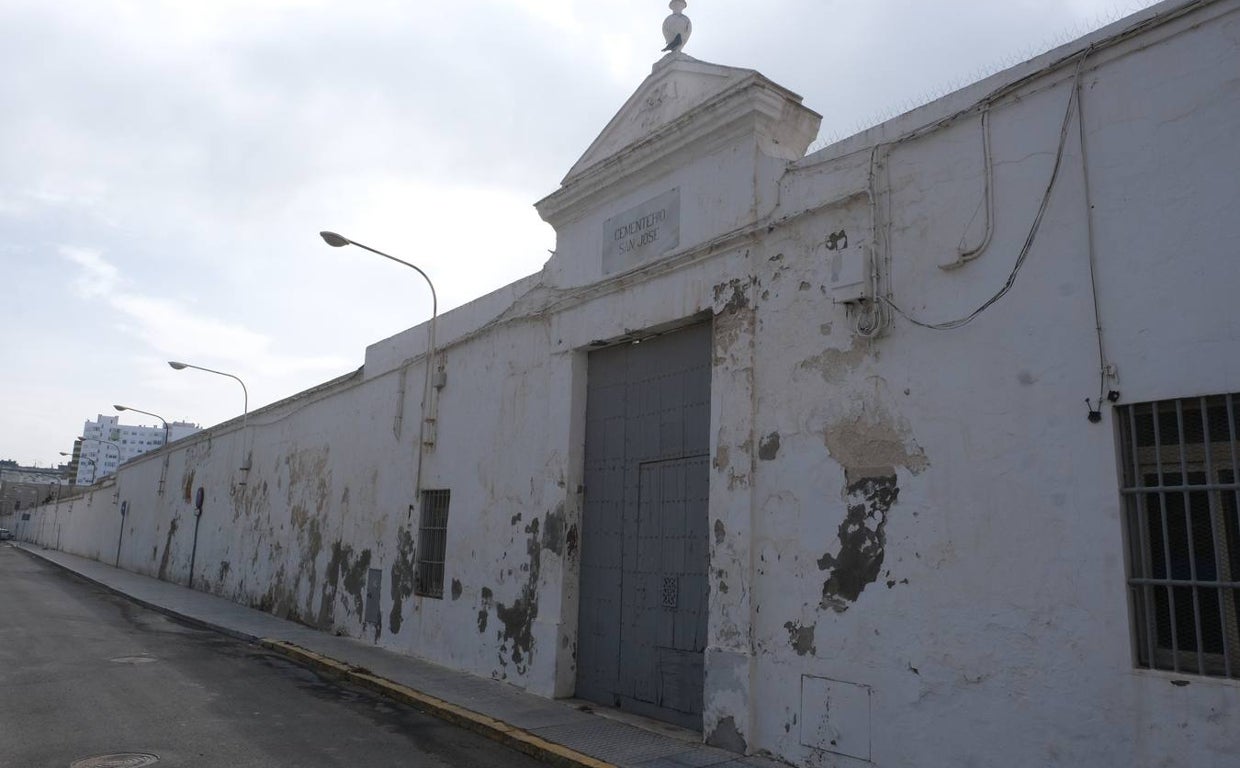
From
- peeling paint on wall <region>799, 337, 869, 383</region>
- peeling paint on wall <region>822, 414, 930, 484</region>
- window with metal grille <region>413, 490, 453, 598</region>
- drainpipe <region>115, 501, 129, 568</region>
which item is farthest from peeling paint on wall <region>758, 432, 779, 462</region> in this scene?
drainpipe <region>115, 501, 129, 568</region>

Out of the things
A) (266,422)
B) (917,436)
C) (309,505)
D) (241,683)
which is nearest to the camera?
(917,436)

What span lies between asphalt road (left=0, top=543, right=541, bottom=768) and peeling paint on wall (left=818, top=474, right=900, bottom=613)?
2813 millimetres

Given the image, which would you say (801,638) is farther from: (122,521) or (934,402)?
(122,521)

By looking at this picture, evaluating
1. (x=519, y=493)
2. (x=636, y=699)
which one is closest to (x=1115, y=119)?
(x=636, y=699)

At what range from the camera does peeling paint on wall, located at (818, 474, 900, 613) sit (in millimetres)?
5816

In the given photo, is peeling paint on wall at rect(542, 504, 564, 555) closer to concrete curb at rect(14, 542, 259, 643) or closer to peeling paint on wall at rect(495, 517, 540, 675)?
peeling paint on wall at rect(495, 517, 540, 675)

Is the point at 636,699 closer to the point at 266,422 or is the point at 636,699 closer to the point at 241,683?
the point at 241,683

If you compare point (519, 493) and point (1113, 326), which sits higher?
point (1113, 326)

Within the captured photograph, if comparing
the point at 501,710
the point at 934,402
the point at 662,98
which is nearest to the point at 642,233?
the point at 662,98

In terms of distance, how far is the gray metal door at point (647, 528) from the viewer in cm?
746

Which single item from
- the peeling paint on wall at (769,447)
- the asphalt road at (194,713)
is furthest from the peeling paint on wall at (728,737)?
the peeling paint on wall at (769,447)

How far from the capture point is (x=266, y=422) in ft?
60.4

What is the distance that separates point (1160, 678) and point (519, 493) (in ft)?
21.6

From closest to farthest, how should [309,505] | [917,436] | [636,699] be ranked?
[917,436] < [636,699] < [309,505]
